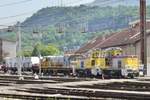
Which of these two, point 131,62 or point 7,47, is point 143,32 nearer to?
point 131,62

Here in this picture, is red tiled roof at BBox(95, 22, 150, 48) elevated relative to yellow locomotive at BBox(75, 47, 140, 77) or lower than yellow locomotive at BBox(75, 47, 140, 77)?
elevated

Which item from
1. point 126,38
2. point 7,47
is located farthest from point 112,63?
point 7,47

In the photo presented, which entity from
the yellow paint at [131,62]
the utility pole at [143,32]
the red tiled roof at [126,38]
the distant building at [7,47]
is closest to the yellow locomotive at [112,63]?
the yellow paint at [131,62]

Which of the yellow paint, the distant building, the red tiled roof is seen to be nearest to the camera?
the yellow paint

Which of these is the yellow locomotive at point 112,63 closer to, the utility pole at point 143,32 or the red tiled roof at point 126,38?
the utility pole at point 143,32

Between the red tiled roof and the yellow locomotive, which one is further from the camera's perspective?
the red tiled roof

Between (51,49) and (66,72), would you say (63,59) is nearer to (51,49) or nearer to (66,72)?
(66,72)

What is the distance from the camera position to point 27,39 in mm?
155375

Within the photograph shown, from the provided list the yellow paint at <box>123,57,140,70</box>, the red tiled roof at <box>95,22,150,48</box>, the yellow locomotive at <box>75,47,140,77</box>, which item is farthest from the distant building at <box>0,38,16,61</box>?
the yellow paint at <box>123,57,140,70</box>

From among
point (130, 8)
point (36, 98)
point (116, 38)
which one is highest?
point (130, 8)

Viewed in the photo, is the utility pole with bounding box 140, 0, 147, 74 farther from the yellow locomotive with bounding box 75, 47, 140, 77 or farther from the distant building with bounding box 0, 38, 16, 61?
the distant building with bounding box 0, 38, 16, 61

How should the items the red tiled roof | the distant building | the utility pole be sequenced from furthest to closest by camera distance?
1. the distant building
2. the red tiled roof
3. the utility pole

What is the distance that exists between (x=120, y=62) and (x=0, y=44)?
249 ft

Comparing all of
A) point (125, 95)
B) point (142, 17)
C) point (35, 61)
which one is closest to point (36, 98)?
point (125, 95)
